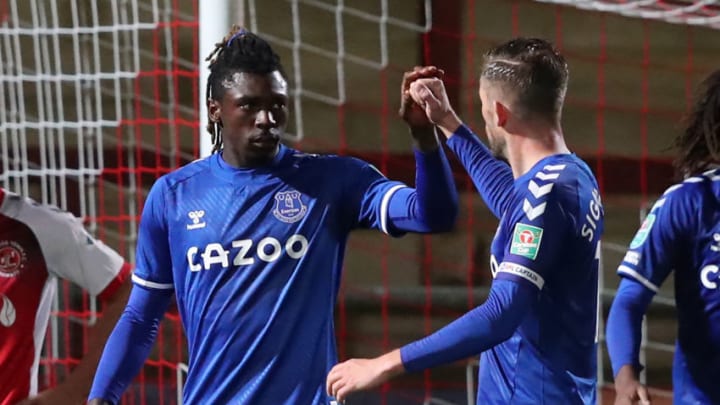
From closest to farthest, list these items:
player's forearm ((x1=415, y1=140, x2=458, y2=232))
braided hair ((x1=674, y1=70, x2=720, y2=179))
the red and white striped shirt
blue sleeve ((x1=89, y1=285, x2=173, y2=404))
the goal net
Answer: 1. player's forearm ((x1=415, y1=140, x2=458, y2=232))
2. blue sleeve ((x1=89, y1=285, x2=173, y2=404))
3. the red and white striped shirt
4. braided hair ((x1=674, y1=70, x2=720, y2=179))
5. the goal net

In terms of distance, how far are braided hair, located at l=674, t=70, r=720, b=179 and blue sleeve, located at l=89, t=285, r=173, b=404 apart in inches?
52.2

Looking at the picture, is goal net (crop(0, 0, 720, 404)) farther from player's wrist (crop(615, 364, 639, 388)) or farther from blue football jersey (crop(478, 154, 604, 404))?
blue football jersey (crop(478, 154, 604, 404))

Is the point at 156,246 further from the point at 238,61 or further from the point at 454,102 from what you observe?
the point at 454,102

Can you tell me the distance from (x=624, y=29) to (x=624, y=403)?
543 cm

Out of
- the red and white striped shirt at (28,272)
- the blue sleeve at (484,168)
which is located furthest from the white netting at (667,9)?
the red and white striped shirt at (28,272)

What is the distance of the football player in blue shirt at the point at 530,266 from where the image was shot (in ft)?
7.50

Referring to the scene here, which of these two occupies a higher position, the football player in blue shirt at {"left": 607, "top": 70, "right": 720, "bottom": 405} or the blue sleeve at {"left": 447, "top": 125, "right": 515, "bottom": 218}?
the blue sleeve at {"left": 447, "top": 125, "right": 515, "bottom": 218}

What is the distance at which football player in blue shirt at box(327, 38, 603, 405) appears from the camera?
2287mm

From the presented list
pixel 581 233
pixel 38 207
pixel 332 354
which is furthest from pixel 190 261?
pixel 581 233

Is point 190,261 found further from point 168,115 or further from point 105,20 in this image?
point 168,115

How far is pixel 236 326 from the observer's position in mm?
2512

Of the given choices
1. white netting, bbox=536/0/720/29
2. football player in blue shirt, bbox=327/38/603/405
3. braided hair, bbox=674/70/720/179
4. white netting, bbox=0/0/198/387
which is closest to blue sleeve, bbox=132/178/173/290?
football player in blue shirt, bbox=327/38/603/405

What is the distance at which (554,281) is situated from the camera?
246cm

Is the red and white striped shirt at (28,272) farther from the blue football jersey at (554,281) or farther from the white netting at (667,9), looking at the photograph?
the white netting at (667,9)
